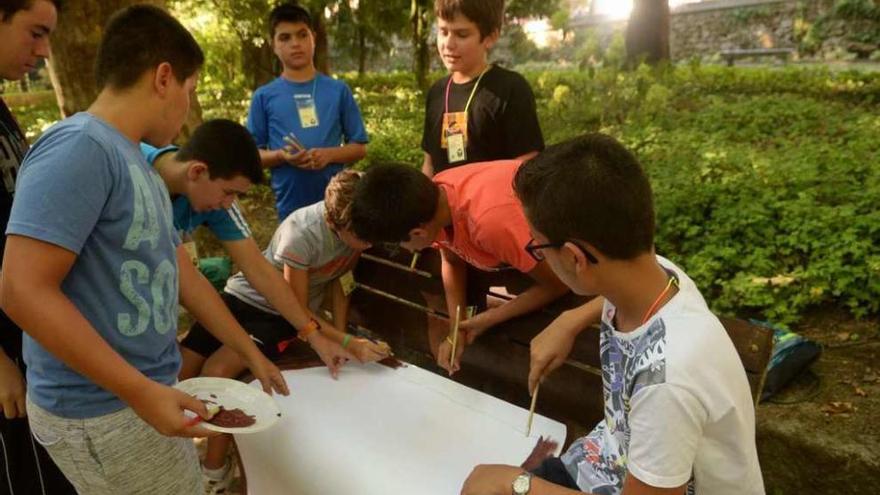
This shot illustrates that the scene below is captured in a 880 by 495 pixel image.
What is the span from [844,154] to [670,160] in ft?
4.08

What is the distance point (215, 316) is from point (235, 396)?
1.05 feet

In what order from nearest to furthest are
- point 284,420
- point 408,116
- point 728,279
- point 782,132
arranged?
point 284,420
point 728,279
point 782,132
point 408,116

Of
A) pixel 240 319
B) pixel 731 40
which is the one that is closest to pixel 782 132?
pixel 240 319

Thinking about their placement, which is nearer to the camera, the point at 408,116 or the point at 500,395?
the point at 500,395

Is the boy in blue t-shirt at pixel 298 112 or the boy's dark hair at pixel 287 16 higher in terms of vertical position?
the boy's dark hair at pixel 287 16

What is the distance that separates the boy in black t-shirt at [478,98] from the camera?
7.80ft

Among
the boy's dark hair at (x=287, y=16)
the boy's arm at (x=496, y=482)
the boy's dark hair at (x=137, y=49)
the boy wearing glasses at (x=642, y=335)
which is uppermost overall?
the boy's dark hair at (x=287, y=16)

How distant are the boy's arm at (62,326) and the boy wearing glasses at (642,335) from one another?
2.41 ft

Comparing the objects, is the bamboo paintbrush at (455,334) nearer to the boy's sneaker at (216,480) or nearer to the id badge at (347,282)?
the id badge at (347,282)

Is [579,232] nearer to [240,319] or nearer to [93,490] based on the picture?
[93,490]

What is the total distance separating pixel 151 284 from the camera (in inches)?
51.4

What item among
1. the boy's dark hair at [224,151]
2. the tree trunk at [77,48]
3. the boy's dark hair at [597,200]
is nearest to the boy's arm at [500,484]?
the boy's dark hair at [597,200]

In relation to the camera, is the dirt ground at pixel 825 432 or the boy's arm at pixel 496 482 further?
the dirt ground at pixel 825 432

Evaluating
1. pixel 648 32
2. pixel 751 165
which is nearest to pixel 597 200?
pixel 751 165
